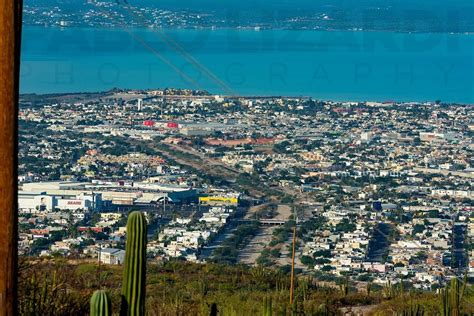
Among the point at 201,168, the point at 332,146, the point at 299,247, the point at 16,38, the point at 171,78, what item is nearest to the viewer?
the point at 16,38

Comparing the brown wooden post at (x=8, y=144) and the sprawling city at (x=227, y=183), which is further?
the sprawling city at (x=227, y=183)

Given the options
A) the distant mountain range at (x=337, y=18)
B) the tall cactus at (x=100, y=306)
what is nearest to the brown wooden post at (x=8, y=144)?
the tall cactus at (x=100, y=306)

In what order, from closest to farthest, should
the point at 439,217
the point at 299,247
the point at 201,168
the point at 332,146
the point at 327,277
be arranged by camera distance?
the point at 327,277
the point at 299,247
the point at 439,217
the point at 201,168
the point at 332,146

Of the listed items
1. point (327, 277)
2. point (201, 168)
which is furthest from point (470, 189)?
point (327, 277)

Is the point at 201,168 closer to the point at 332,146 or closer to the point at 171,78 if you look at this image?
the point at 332,146

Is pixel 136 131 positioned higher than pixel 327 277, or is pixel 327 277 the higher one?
pixel 136 131

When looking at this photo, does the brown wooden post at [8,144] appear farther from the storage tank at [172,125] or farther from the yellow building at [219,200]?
the storage tank at [172,125]

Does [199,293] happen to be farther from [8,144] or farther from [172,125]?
[172,125]
